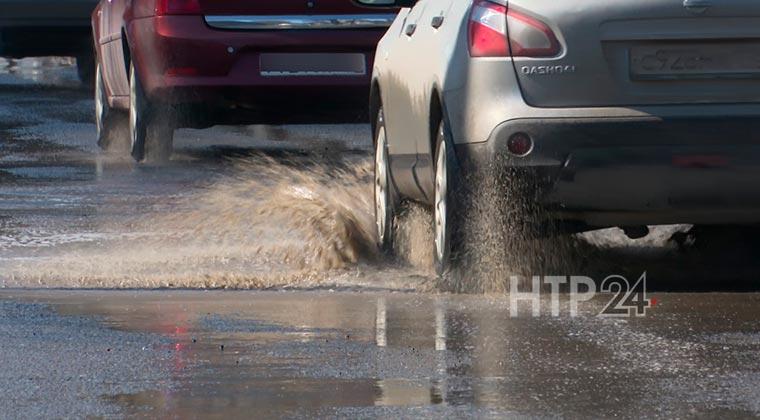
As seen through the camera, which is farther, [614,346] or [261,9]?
[261,9]

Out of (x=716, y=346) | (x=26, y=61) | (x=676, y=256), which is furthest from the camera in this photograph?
(x=26, y=61)

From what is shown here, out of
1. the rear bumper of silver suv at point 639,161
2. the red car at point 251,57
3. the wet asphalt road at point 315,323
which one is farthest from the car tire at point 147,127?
the rear bumper of silver suv at point 639,161

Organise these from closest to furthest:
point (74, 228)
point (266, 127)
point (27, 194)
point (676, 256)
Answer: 1. point (676, 256)
2. point (74, 228)
3. point (27, 194)
4. point (266, 127)

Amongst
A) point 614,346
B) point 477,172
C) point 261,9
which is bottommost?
point 614,346

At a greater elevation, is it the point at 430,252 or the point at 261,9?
the point at 261,9

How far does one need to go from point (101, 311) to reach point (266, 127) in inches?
413

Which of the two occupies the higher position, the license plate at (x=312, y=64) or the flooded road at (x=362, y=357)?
the license plate at (x=312, y=64)

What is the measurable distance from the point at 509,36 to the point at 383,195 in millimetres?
1954

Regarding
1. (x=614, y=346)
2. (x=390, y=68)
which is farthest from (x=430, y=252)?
(x=614, y=346)

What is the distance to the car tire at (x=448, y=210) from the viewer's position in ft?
24.5

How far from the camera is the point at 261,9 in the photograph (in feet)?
42.1

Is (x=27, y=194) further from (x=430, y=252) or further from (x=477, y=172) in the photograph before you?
(x=477, y=172)

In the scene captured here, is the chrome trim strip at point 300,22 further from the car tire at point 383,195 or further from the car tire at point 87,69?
the car tire at point 87,69

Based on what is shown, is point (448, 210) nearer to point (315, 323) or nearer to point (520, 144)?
point (520, 144)
